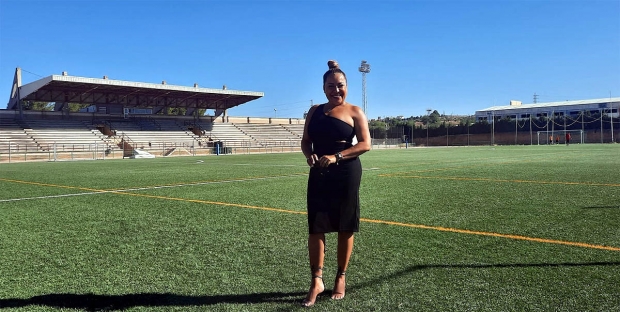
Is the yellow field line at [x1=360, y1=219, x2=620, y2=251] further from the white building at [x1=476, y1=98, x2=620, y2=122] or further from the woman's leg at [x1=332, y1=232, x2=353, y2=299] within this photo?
the white building at [x1=476, y1=98, x2=620, y2=122]

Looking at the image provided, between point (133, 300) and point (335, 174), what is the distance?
1699 millimetres

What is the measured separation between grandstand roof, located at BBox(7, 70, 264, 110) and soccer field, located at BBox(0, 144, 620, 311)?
3891 centimetres

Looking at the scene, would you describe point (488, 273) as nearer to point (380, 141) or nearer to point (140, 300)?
A: point (140, 300)

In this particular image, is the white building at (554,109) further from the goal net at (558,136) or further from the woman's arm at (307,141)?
the woman's arm at (307,141)

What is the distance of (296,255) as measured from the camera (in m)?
4.68

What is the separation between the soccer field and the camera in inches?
134

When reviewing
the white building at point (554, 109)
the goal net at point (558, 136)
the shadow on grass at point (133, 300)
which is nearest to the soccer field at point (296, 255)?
the shadow on grass at point (133, 300)

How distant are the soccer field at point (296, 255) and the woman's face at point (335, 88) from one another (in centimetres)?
142

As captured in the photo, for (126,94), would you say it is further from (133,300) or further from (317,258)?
(317,258)

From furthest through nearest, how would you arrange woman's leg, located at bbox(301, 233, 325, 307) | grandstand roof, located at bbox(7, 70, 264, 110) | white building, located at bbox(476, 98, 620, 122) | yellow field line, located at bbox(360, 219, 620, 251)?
white building, located at bbox(476, 98, 620, 122)
grandstand roof, located at bbox(7, 70, 264, 110)
yellow field line, located at bbox(360, 219, 620, 251)
woman's leg, located at bbox(301, 233, 325, 307)

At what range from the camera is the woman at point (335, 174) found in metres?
3.42

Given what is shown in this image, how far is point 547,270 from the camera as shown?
3.92 metres

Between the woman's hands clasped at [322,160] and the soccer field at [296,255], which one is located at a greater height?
the woman's hands clasped at [322,160]

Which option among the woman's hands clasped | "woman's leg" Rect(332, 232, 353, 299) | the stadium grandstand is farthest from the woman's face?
the stadium grandstand
